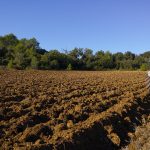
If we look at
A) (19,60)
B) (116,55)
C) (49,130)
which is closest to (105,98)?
(49,130)

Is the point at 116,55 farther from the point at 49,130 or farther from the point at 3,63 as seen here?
the point at 49,130

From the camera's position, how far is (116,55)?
370ft

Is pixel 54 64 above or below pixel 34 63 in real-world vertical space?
below

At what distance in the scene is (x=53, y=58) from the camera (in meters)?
80.6

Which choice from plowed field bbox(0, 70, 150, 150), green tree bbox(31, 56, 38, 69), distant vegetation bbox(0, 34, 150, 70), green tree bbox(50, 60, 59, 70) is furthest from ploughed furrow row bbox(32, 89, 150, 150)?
green tree bbox(50, 60, 59, 70)

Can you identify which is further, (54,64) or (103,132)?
(54,64)

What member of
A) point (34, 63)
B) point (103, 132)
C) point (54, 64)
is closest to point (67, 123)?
point (103, 132)

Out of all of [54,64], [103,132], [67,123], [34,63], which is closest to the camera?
[103,132]

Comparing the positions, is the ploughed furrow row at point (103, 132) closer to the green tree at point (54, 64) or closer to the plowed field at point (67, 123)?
the plowed field at point (67, 123)

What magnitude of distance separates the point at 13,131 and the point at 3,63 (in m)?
62.9

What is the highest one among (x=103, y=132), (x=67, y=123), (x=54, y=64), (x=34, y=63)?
(x=34, y=63)

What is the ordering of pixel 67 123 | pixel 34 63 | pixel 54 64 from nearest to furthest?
1. pixel 67 123
2. pixel 34 63
3. pixel 54 64

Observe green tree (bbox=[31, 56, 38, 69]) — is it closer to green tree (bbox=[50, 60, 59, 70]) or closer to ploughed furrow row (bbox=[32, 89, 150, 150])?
green tree (bbox=[50, 60, 59, 70])

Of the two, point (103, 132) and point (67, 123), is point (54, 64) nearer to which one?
point (67, 123)
